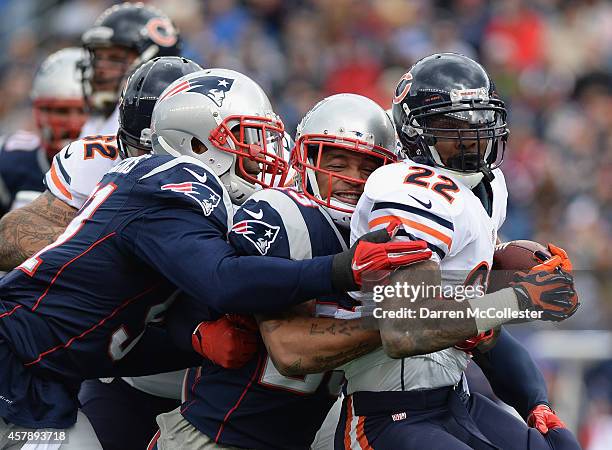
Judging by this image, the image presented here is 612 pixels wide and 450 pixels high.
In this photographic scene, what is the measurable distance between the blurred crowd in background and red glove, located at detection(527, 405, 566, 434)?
18.2ft

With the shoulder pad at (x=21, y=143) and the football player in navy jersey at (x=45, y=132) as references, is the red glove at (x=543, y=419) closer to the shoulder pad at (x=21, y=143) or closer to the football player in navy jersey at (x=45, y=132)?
the football player in navy jersey at (x=45, y=132)

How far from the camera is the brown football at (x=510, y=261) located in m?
4.02

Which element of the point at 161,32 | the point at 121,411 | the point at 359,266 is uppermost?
the point at 359,266

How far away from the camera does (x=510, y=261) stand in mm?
4113

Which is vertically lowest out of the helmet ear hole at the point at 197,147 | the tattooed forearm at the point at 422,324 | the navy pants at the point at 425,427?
the navy pants at the point at 425,427

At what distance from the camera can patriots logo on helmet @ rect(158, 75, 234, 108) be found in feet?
14.9

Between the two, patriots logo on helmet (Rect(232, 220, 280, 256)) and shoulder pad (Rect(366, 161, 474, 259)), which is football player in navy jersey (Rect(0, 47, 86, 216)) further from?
shoulder pad (Rect(366, 161, 474, 259))

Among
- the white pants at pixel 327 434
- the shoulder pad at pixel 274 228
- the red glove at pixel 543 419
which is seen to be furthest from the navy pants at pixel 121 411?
the red glove at pixel 543 419

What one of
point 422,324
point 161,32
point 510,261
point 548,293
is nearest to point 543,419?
point 510,261

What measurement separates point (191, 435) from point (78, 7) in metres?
10.1

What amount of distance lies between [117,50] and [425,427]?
352cm

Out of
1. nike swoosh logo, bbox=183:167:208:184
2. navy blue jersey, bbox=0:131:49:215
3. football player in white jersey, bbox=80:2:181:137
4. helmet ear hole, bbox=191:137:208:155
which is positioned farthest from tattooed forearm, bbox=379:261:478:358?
navy blue jersey, bbox=0:131:49:215

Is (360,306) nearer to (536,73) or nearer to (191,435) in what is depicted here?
(191,435)

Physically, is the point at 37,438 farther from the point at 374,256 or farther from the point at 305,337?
the point at 374,256
